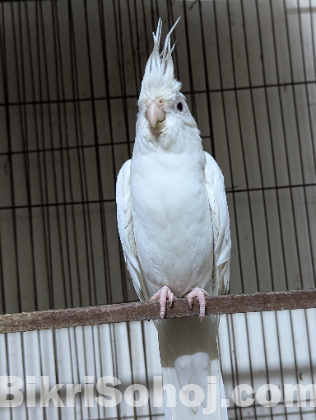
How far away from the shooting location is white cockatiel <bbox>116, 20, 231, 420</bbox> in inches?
54.6

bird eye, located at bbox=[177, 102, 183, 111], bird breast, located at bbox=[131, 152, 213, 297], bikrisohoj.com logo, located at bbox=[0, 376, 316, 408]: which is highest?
bird eye, located at bbox=[177, 102, 183, 111]

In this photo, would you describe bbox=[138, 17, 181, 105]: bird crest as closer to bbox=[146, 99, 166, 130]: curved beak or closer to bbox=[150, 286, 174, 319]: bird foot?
bbox=[146, 99, 166, 130]: curved beak

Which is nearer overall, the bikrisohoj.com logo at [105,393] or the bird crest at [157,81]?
the bird crest at [157,81]

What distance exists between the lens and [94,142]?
2.53 meters

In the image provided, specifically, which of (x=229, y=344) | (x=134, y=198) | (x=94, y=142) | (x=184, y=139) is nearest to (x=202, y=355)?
(x=134, y=198)

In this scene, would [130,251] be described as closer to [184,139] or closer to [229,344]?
[184,139]

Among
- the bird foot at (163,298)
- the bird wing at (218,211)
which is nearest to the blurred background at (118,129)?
the bird wing at (218,211)

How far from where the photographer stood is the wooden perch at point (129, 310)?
1.23 metres

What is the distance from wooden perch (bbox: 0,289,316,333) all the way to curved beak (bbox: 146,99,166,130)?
1.67ft

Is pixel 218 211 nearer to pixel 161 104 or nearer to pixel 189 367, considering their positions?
pixel 161 104

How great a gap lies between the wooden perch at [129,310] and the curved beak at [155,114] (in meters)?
0.51

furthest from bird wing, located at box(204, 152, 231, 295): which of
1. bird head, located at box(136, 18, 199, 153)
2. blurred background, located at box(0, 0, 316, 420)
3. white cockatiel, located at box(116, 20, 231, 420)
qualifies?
blurred background, located at box(0, 0, 316, 420)

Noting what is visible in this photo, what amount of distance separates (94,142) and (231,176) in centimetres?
76

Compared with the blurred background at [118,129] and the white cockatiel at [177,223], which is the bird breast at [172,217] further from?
the blurred background at [118,129]
